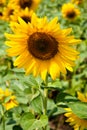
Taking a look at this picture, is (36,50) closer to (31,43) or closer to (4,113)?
(31,43)

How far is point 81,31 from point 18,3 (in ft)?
2.44

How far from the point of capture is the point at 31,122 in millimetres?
2176

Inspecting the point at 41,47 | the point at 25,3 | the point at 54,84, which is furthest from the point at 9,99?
the point at 25,3

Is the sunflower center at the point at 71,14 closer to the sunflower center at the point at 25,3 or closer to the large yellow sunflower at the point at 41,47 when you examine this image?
the sunflower center at the point at 25,3

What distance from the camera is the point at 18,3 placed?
4.36 m

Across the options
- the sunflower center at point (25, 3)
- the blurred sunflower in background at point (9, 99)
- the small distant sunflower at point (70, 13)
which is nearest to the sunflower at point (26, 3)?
the sunflower center at point (25, 3)

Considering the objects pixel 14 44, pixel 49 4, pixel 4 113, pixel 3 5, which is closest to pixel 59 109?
pixel 4 113

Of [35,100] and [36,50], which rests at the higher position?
[36,50]

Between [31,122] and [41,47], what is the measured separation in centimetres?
39

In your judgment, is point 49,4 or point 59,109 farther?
point 49,4

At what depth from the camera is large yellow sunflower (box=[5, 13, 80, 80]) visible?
2104mm

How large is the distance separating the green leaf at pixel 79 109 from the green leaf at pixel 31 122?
0.15m

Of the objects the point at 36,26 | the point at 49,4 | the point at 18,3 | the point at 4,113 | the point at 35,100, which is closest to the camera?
the point at 36,26

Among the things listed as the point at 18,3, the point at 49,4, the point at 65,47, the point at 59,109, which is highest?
the point at 49,4
